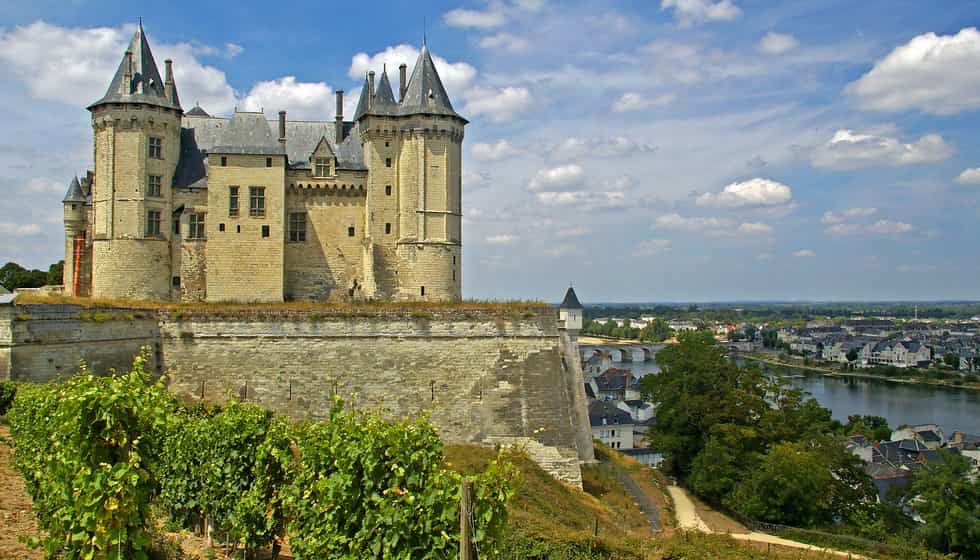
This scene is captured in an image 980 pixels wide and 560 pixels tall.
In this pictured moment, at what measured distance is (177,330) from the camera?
28109mm

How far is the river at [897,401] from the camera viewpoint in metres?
72.8

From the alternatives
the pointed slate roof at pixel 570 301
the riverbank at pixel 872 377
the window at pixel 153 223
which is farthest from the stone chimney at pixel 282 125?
the riverbank at pixel 872 377

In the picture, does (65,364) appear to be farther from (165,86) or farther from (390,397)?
(165,86)

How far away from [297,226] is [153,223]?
6.18 meters

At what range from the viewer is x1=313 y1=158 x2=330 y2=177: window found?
114ft

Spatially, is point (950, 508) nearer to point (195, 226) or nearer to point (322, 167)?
point (322, 167)

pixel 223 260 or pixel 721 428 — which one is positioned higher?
pixel 223 260

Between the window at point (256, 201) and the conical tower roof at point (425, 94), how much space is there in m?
7.38

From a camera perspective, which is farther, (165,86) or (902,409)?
(902,409)

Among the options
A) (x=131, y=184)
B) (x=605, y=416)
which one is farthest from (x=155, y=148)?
(x=605, y=416)

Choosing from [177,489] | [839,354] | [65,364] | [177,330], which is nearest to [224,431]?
[177,489]

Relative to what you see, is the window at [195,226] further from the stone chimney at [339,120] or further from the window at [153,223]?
the stone chimney at [339,120]

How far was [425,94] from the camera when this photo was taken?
33.8 meters

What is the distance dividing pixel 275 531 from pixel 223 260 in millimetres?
22387
